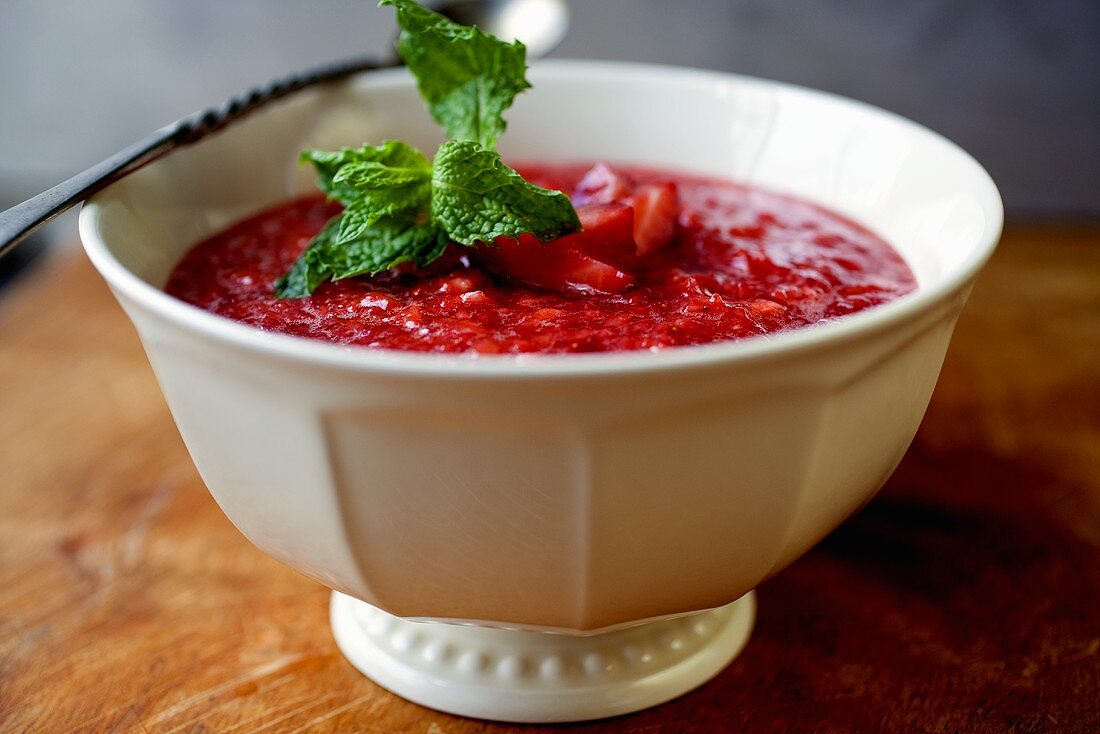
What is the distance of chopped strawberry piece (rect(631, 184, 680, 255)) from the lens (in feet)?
4.59

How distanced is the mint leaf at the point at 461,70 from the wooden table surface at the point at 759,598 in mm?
648

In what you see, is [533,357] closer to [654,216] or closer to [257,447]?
[257,447]

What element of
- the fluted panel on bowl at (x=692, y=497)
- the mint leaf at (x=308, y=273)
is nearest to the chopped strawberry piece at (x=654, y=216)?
the mint leaf at (x=308, y=273)

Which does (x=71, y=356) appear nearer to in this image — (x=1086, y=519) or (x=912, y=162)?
(x=912, y=162)

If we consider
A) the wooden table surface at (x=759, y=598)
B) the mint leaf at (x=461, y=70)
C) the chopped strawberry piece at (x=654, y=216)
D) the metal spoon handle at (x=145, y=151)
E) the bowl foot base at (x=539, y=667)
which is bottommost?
the wooden table surface at (x=759, y=598)

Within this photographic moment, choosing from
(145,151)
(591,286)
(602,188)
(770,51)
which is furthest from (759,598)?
(770,51)

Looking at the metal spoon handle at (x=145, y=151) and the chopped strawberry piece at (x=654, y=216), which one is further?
the chopped strawberry piece at (x=654, y=216)

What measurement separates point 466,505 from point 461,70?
0.72 metres

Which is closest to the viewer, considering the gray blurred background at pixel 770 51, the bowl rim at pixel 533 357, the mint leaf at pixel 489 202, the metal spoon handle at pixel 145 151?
the bowl rim at pixel 533 357

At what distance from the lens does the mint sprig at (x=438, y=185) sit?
4.08ft

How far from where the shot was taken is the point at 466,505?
91cm

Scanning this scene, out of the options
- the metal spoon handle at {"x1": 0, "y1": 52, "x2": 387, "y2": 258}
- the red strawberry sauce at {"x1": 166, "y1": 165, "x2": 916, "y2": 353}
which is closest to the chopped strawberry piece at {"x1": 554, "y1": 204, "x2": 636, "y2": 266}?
the red strawberry sauce at {"x1": 166, "y1": 165, "x2": 916, "y2": 353}

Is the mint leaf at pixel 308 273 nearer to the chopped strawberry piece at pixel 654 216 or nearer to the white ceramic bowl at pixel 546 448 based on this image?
the white ceramic bowl at pixel 546 448

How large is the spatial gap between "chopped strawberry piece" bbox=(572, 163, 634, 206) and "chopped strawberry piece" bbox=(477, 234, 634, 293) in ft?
0.66
